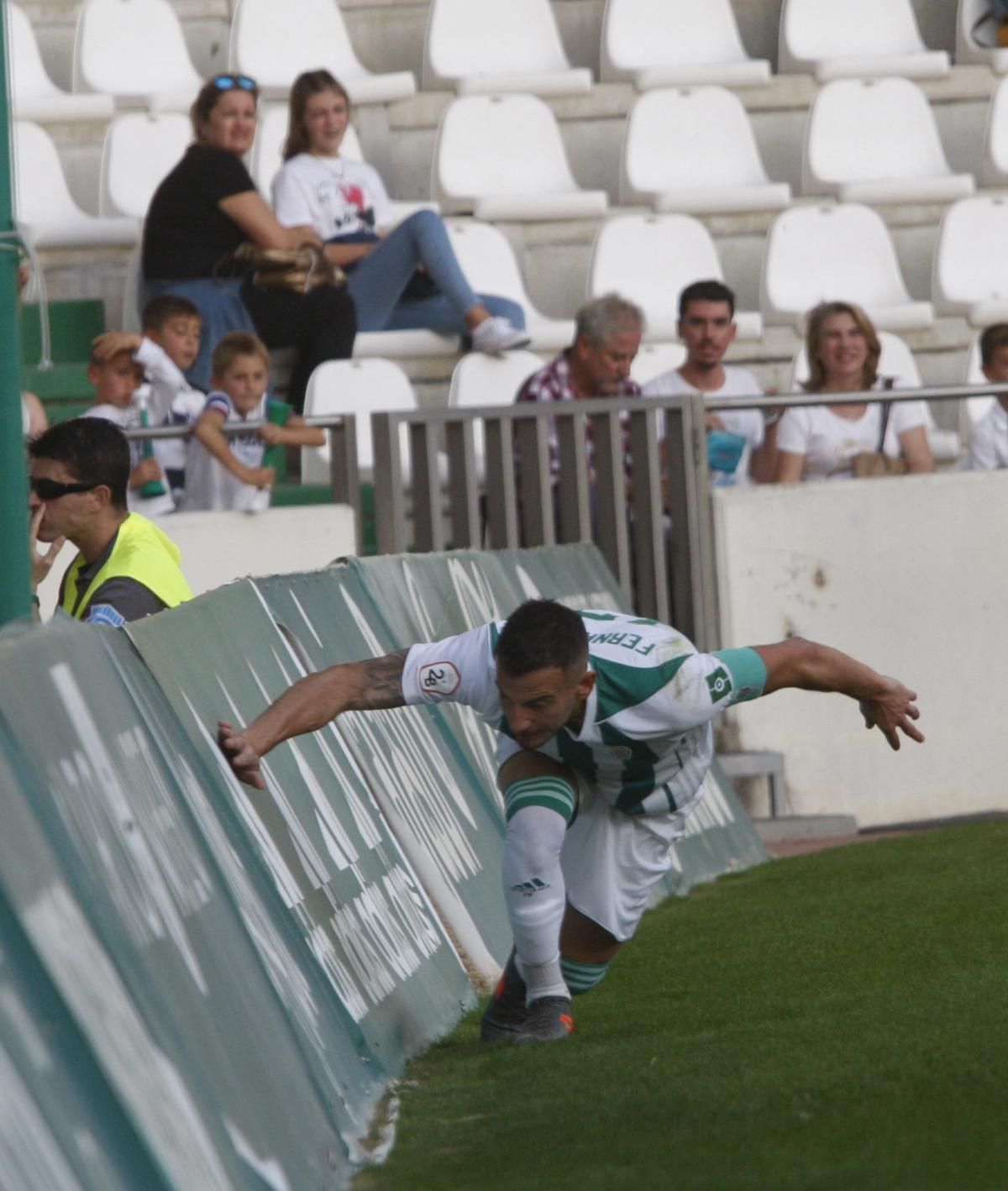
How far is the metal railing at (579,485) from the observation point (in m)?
11.0

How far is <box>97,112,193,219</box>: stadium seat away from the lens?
572 inches

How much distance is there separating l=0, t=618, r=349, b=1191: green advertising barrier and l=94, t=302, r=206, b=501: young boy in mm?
6646

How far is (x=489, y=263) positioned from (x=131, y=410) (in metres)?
4.22

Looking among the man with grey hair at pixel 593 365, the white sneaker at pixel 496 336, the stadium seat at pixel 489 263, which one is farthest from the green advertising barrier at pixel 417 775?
the stadium seat at pixel 489 263

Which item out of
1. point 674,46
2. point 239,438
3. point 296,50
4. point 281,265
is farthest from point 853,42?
point 239,438

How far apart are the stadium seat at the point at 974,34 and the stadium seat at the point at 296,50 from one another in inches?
178

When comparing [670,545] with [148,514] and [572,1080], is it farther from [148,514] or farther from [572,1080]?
[572,1080]

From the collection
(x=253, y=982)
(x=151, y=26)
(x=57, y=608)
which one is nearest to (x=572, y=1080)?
(x=253, y=982)

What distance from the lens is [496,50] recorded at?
16.8 metres

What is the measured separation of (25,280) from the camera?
11.4m

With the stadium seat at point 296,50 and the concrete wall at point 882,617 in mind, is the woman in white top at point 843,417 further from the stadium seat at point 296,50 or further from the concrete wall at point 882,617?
the stadium seat at point 296,50

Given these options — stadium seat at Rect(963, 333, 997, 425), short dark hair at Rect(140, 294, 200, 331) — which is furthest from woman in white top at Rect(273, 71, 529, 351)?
stadium seat at Rect(963, 333, 997, 425)

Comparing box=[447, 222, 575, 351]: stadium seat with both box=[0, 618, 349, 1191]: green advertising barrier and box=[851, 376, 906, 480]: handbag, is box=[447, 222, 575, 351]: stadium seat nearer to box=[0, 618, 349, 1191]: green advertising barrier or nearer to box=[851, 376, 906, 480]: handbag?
box=[851, 376, 906, 480]: handbag

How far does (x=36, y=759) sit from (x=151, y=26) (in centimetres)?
1328
